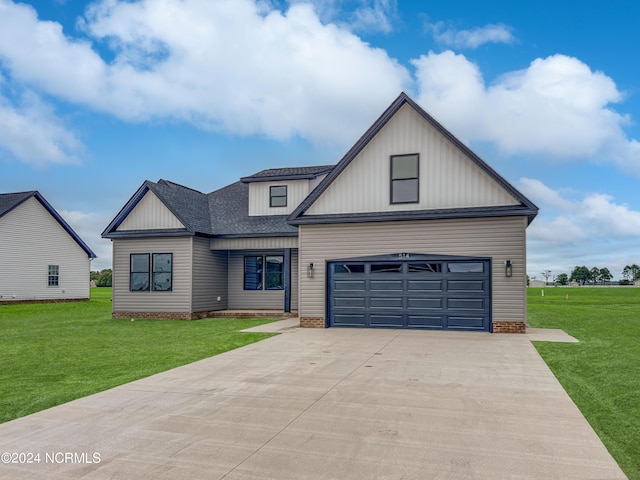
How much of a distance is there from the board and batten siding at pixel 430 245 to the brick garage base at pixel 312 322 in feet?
0.44

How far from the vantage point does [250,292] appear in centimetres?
2242

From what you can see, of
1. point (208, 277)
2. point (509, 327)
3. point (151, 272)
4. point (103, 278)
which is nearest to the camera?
point (509, 327)

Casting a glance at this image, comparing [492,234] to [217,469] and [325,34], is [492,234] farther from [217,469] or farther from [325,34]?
[217,469]

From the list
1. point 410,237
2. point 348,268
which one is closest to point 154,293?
point 348,268

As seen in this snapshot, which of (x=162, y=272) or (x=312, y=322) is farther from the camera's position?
(x=162, y=272)

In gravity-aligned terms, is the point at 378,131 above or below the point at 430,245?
above

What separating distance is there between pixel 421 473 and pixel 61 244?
35.6 meters

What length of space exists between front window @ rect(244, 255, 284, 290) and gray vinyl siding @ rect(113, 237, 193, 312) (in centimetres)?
320

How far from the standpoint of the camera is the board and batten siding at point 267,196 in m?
22.4

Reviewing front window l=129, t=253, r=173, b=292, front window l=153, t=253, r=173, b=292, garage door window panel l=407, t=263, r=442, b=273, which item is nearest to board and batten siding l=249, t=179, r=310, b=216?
front window l=153, t=253, r=173, b=292

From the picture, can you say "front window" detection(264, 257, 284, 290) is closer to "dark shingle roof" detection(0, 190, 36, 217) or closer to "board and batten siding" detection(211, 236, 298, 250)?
"board and batten siding" detection(211, 236, 298, 250)

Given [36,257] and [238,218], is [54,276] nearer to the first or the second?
[36,257]

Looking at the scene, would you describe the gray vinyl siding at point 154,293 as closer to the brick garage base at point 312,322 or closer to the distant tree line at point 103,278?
the brick garage base at point 312,322

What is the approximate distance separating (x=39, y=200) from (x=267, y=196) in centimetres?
1896
